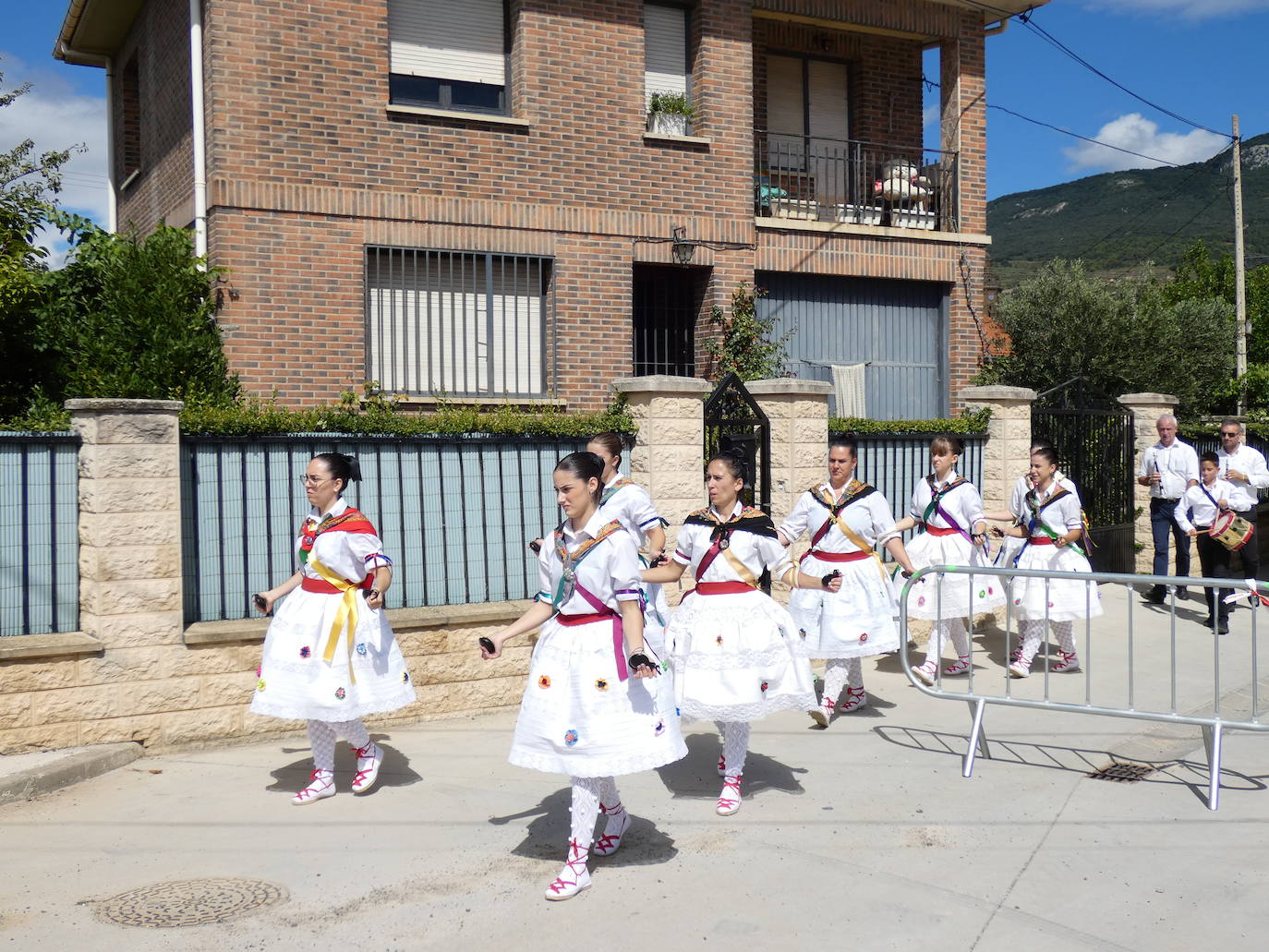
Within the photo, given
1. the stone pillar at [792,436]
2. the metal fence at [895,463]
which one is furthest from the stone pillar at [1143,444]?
the stone pillar at [792,436]

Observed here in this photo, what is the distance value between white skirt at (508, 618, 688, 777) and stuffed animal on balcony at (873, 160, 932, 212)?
12.1m

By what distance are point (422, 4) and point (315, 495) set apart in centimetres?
854

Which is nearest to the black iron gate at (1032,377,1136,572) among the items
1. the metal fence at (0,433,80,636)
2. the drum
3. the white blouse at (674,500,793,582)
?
the drum

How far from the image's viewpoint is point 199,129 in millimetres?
12352

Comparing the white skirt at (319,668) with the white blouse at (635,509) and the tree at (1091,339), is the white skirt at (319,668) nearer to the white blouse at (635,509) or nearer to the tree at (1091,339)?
the white blouse at (635,509)

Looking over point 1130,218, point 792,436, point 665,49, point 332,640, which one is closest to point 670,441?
point 792,436

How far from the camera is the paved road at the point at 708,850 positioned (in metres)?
4.77

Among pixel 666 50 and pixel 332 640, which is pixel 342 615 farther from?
pixel 666 50

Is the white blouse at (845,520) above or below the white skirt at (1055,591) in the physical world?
above

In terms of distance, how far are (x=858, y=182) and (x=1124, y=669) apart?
27.7ft

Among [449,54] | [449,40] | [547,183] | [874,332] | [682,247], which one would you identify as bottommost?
[874,332]

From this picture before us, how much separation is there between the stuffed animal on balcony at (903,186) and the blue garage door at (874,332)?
3.74 ft

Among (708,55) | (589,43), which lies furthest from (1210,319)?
(589,43)

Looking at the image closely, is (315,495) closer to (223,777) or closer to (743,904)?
(223,777)
